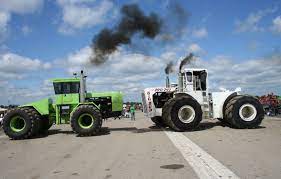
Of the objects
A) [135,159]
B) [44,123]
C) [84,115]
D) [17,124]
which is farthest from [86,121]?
[135,159]

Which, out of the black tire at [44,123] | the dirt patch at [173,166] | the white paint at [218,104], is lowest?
the dirt patch at [173,166]

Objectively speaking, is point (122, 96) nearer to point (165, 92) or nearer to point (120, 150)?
point (165, 92)

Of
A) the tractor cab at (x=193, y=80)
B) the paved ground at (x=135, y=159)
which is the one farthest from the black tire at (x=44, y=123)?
the tractor cab at (x=193, y=80)

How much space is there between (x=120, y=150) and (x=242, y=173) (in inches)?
193

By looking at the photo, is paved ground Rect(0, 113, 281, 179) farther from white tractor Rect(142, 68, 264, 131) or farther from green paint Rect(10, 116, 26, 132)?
green paint Rect(10, 116, 26, 132)

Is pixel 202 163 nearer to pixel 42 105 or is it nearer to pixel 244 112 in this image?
pixel 244 112

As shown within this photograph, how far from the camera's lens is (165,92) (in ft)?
62.3

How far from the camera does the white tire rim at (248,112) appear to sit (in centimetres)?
1764

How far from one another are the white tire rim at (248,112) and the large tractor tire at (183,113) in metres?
2.16

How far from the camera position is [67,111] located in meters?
17.7

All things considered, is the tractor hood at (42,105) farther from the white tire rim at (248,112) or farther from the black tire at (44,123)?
the white tire rim at (248,112)


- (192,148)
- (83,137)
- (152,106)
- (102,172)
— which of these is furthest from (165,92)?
(102,172)

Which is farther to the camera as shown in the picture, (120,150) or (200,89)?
(200,89)

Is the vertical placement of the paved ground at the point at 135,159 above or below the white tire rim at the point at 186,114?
below
